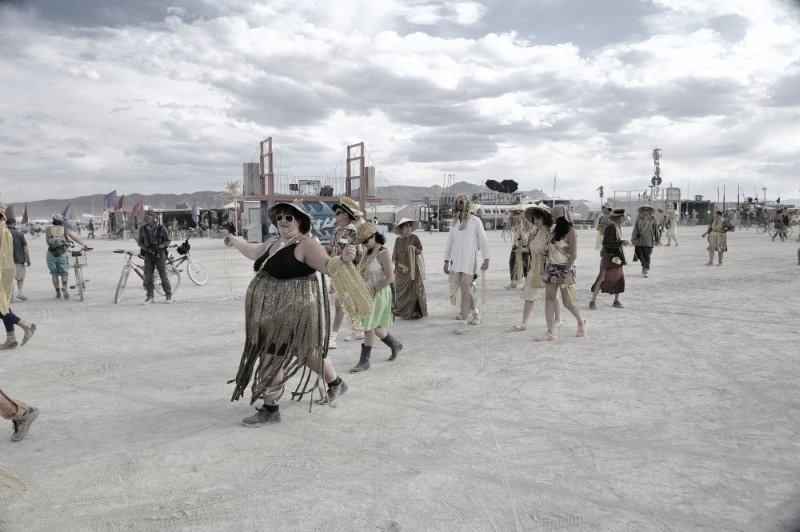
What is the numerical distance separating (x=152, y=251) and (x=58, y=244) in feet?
6.86

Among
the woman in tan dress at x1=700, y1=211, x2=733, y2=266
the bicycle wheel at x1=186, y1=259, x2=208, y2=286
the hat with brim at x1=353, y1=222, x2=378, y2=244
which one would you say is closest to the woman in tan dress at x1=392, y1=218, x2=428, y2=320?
the hat with brim at x1=353, y1=222, x2=378, y2=244

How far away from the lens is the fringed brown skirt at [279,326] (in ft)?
13.5

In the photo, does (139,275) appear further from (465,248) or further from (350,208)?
(350,208)

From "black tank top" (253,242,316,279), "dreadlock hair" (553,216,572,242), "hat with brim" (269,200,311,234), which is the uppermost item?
"hat with brim" (269,200,311,234)

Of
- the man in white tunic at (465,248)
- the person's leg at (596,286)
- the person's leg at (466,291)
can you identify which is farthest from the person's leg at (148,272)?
the person's leg at (596,286)

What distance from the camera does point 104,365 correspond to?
6070mm

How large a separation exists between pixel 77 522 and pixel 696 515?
3.09 meters

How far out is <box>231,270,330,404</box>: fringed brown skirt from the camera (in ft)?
13.5

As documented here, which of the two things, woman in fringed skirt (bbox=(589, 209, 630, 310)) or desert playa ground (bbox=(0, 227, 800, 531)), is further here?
woman in fringed skirt (bbox=(589, 209, 630, 310))

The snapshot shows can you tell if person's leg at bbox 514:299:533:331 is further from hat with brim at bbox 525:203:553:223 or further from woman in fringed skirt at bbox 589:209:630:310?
woman in fringed skirt at bbox 589:209:630:310

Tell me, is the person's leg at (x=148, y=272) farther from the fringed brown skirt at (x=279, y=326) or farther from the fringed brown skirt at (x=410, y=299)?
the fringed brown skirt at (x=279, y=326)

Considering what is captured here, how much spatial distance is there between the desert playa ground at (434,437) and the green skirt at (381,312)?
0.46 meters

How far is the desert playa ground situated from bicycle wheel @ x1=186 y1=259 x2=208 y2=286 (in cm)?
518

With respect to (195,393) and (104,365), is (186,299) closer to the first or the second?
(104,365)
